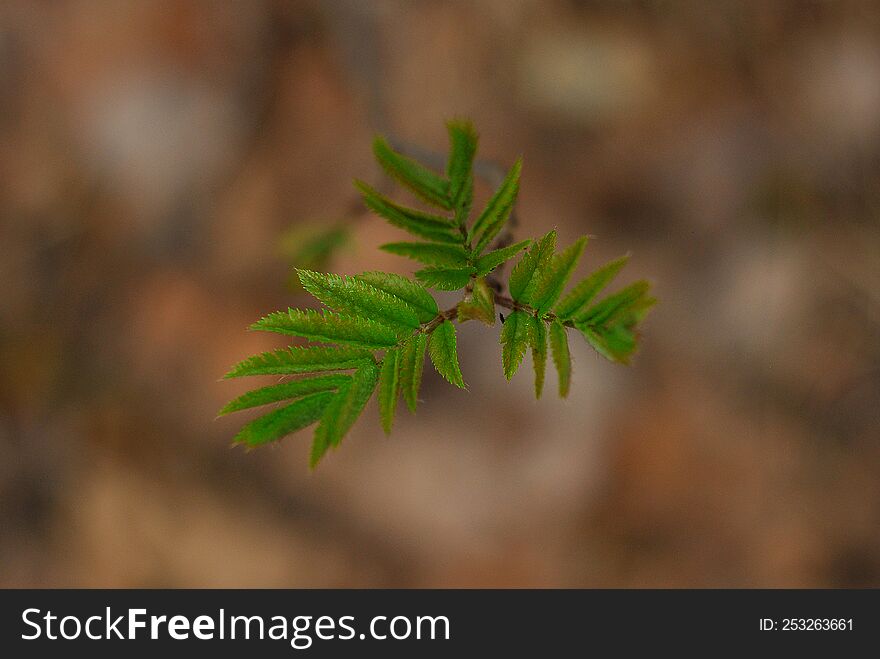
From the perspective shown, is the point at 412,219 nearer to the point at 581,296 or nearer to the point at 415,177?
the point at 415,177

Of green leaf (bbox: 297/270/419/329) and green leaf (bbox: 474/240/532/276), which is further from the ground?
green leaf (bbox: 474/240/532/276)

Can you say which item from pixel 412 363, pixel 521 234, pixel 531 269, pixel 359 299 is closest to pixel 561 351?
pixel 531 269

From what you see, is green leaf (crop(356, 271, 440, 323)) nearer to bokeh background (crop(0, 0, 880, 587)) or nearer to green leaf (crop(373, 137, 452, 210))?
green leaf (crop(373, 137, 452, 210))

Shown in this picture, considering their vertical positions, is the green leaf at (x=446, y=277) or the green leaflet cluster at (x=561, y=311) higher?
the green leaf at (x=446, y=277)

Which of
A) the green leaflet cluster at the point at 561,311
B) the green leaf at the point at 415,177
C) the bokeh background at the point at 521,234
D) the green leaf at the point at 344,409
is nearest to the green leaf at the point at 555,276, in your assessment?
the green leaflet cluster at the point at 561,311

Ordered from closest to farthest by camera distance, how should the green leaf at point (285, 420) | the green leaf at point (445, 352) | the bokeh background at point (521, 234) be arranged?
the green leaf at point (285, 420) → the green leaf at point (445, 352) → the bokeh background at point (521, 234)

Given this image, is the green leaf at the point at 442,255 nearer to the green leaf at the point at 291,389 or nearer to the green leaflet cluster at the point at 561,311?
the green leaflet cluster at the point at 561,311

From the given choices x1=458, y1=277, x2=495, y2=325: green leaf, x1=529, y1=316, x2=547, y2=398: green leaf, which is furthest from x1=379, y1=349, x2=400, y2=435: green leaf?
x1=529, y1=316, x2=547, y2=398: green leaf
